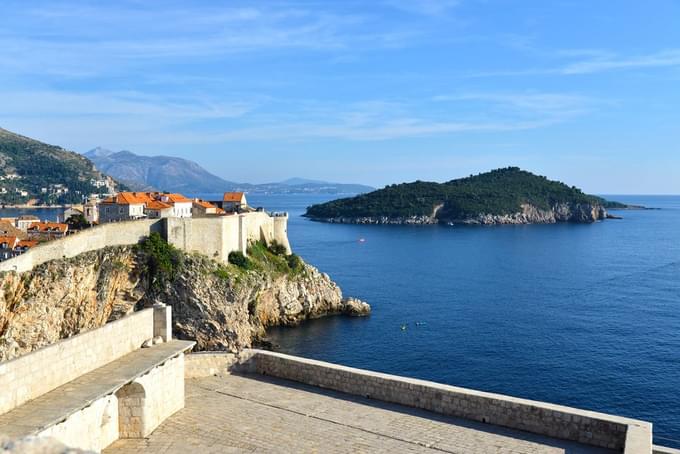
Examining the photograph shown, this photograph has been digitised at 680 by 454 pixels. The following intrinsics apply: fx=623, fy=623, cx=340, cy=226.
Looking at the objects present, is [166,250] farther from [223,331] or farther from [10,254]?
[10,254]

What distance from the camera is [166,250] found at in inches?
1686

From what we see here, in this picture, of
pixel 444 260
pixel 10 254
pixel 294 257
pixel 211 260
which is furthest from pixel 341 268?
A: pixel 10 254

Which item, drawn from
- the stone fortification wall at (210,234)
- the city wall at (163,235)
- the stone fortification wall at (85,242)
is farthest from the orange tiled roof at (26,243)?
the stone fortification wall at (210,234)

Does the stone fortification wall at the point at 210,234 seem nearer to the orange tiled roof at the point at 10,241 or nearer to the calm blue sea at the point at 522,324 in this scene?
the calm blue sea at the point at 522,324

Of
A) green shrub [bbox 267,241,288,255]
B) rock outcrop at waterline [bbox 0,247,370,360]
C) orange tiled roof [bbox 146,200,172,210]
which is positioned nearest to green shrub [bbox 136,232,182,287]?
rock outcrop at waterline [bbox 0,247,370,360]

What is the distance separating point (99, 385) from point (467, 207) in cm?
16547

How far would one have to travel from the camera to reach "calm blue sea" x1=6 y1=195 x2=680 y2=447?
35312 mm

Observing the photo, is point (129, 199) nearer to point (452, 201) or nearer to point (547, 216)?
point (452, 201)

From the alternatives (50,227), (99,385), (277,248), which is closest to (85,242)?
(277,248)

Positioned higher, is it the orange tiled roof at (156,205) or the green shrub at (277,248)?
the orange tiled roof at (156,205)

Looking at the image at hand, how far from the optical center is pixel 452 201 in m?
178

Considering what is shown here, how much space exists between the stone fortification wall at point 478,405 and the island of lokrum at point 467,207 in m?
153

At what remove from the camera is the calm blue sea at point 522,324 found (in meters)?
35.3

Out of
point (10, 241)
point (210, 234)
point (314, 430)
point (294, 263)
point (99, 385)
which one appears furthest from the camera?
point (294, 263)
